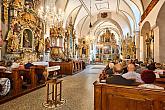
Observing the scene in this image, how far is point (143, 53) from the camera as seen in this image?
461 inches

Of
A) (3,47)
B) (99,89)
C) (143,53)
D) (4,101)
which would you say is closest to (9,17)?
(3,47)

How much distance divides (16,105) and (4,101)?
1.71 ft

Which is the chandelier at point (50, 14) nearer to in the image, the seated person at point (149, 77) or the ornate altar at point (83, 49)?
the seated person at point (149, 77)

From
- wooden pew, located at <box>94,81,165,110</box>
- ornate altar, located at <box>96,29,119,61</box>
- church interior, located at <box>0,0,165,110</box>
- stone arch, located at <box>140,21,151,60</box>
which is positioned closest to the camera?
wooden pew, located at <box>94,81,165,110</box>

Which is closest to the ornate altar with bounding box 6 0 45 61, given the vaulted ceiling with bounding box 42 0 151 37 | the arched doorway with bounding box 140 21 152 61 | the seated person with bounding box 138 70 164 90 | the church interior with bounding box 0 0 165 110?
the church interior with bounding box 0 0 165 110

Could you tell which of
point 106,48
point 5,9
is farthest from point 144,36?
point 106,48

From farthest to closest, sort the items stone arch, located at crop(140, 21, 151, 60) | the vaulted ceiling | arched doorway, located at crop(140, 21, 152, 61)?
1. the vaulted ceiling
2. stone arch, located at crop(140, 21, 151, 60)
3. arched doorway, located at crop(140, 21, 152, 61)

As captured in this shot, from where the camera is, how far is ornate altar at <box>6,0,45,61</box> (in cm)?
772

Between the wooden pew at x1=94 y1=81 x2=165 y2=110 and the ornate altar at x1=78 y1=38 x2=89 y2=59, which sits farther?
the ornate altar at x1=78 y1=38 x2=89 y2=59

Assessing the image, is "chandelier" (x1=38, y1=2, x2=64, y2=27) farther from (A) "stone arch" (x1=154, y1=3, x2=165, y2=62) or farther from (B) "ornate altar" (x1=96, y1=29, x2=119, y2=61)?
(B) "ornate altar" (x1=96, y1=29, x2=119, y2=61)

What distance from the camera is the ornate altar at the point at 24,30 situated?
7723 mm

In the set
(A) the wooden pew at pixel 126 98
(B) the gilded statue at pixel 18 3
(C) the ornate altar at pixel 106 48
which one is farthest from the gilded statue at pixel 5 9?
(C) the ornate altar at pixel 106 48

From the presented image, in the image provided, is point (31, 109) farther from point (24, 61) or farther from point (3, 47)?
point (24, 61)

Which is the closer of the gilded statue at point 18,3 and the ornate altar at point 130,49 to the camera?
the gilded statue at point 18,3
